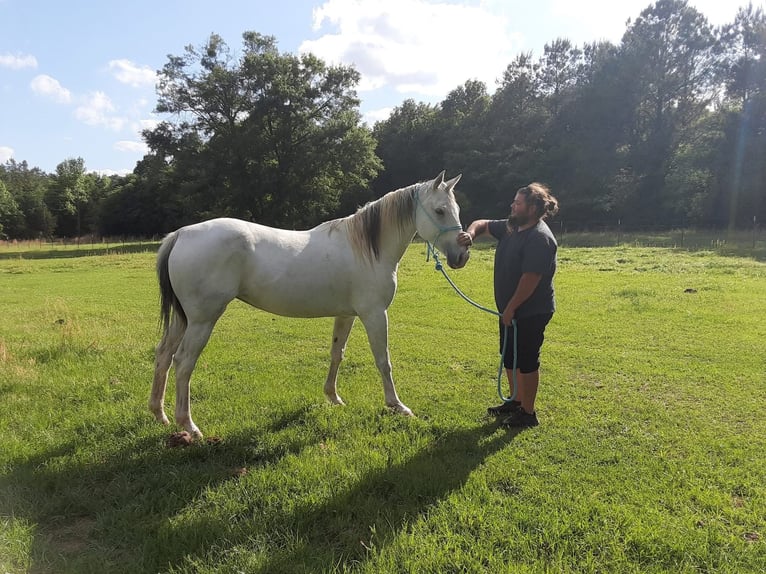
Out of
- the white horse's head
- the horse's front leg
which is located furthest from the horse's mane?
the horse's front leg

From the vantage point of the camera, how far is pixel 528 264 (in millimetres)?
3609

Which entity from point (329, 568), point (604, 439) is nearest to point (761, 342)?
point (604, 439)

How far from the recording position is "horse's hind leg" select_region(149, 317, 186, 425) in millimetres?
3910

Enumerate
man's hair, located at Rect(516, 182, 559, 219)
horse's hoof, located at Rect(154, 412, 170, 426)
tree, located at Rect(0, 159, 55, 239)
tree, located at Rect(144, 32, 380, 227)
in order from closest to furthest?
1. man's hair, located at Rect(516, 182, 559, 219)
2. horse's hoof, located at Rect(154, 412, 170, 426)
3. tree, located at Rect(144, 32, 380, 227)
4. tree, located at Rect(0, 159, 55, 239)

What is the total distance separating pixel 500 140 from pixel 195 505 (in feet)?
147

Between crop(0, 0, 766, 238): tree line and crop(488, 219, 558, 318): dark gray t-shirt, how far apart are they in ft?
96.2

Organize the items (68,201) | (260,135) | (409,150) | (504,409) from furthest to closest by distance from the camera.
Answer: (68,201)
(409,150)
(260,135)
(504,409)

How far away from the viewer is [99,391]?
4645 mm

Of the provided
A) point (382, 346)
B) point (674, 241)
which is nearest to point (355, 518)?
point (382, 346)

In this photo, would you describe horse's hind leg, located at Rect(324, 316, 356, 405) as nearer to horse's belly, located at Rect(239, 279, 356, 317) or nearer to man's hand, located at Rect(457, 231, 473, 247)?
horse's belly, located at Rect(239, 279, 356, 317)

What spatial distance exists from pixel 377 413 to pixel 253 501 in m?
1.52

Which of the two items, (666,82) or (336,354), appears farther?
(666,82)

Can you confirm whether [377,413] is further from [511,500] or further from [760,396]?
[760,396]

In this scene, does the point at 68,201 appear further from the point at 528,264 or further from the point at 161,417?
the point at 528,264
